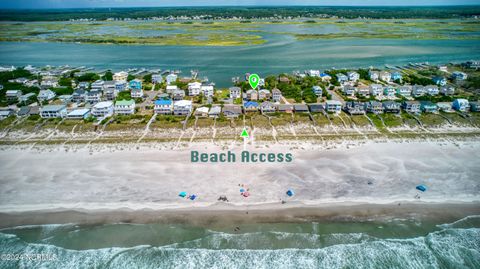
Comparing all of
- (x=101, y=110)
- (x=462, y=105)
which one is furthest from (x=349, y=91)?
(x=101, y=110)

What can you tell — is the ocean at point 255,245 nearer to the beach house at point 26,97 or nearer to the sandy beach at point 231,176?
the sandy beach at point 231,176

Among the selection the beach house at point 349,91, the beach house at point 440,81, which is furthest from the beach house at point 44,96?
the beach house at point 440,81

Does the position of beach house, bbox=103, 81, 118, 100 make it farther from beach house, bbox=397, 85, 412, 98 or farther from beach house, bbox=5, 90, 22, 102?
beach house, bbox=397, 85, 412, 98

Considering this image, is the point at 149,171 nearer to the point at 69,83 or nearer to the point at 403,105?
the point at 403,105

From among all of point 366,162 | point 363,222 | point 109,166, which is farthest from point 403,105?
point 109,166

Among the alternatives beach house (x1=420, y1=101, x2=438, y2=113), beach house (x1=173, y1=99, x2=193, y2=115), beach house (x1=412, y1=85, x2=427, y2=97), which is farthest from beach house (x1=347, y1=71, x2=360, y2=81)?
beach house (x1=173, y1=99, x2=193, y2=115)
